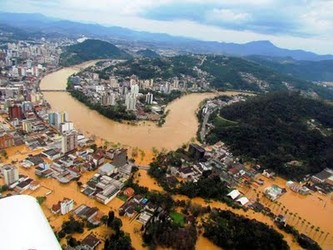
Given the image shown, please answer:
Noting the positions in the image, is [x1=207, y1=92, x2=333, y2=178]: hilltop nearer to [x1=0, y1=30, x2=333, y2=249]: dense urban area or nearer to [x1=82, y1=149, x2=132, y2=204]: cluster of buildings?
[x1=0, y1=30, x2=333, y2=249]: dense urban area

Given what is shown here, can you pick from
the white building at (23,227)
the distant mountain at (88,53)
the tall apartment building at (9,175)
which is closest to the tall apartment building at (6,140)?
the tall apartment building at (9,175)

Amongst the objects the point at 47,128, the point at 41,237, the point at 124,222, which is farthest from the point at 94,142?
the point at 41,237

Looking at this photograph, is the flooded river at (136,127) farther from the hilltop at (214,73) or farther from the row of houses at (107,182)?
the hilltop at (214,73)

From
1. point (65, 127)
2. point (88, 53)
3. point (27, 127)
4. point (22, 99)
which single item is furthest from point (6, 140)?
point (88, 53)

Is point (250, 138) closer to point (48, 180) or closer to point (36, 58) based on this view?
point (48, 180)

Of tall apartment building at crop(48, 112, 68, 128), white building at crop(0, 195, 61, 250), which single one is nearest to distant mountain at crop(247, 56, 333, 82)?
tall apartment building at crop(48, 112, 68, 128)

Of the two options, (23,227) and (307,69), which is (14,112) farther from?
(307,69)
